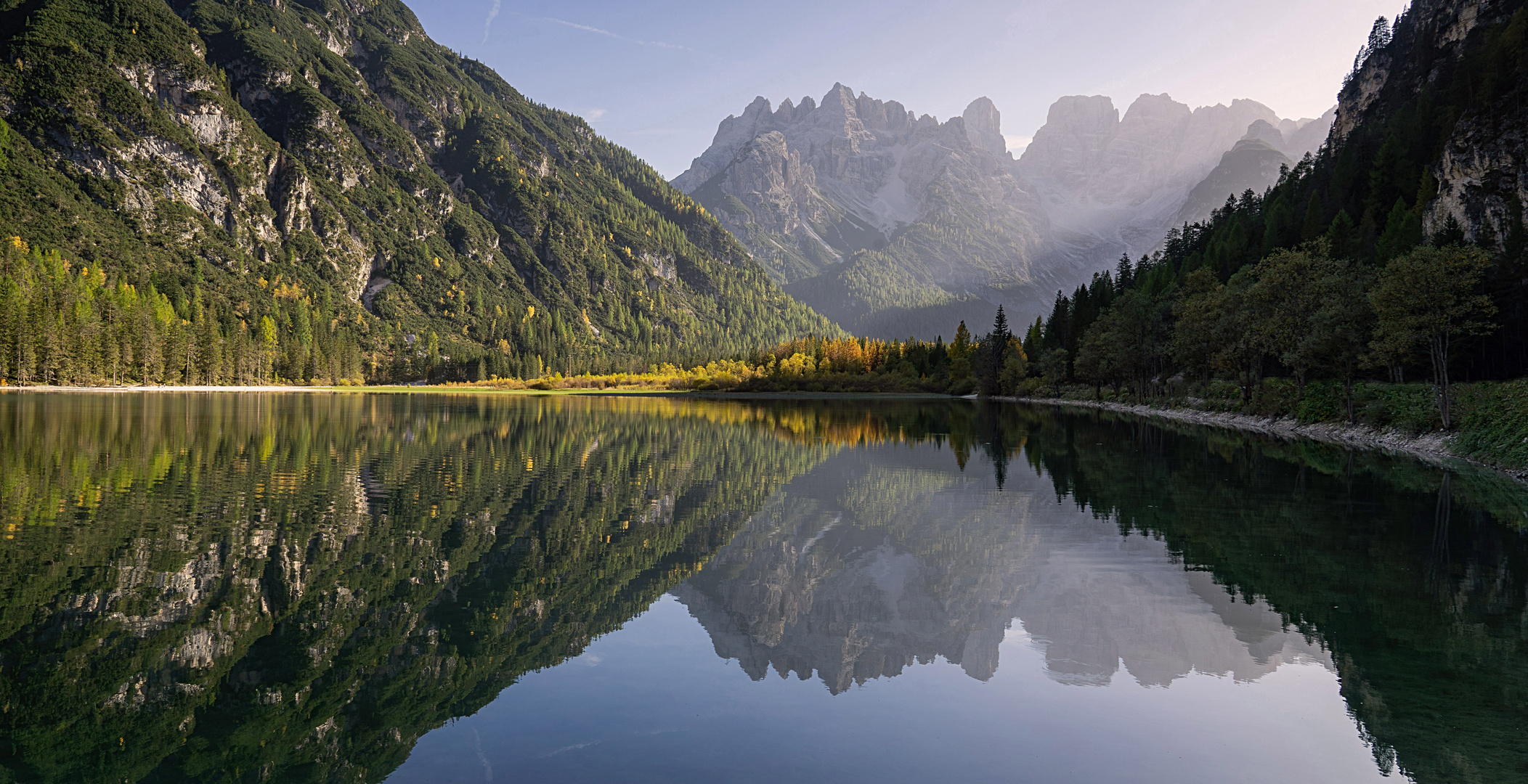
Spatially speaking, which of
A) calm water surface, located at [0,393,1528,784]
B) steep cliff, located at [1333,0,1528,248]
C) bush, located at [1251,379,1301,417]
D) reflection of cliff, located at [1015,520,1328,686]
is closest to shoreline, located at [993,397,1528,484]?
bush, located at [1251,379,1301,417]

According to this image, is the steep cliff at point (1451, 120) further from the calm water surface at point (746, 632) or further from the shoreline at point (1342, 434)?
the calm water surface at point (746, 632)

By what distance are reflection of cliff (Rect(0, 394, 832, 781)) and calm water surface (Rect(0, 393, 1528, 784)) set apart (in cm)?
7

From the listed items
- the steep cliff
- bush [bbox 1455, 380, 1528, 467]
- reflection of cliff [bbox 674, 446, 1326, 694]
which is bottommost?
reflection of cliff [bbox 674, 446, 1326, 694]

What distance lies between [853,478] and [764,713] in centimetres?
2236

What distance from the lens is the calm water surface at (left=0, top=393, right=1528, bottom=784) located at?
8273 millimetres

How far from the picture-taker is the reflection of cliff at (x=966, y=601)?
37.5ft

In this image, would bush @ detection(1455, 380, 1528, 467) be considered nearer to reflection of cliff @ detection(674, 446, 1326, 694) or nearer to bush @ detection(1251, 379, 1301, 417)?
bush @ detection(1251, 379, 1301, 417)

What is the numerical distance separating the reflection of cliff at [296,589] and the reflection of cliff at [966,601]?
217 cm

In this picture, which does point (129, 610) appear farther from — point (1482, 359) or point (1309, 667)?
point (1482, 359)

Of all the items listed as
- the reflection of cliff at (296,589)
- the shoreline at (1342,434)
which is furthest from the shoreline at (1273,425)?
the reflection of cliff at (296,589)

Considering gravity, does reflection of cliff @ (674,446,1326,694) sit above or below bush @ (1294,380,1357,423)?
below

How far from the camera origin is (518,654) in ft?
36.7

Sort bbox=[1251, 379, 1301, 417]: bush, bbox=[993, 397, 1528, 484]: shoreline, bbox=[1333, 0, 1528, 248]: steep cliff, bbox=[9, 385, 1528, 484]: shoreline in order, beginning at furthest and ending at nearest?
bbox=[1333, 0, 1528, 248]: steep cliff, bbox=[1251, 379, 1301, 417]: bush, bbox=[9, 385, 1528, 484]: shoreline, bbox=[993, 397, 1528, 484]: shoreline

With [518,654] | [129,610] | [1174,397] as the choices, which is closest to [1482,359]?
[1174,397]
